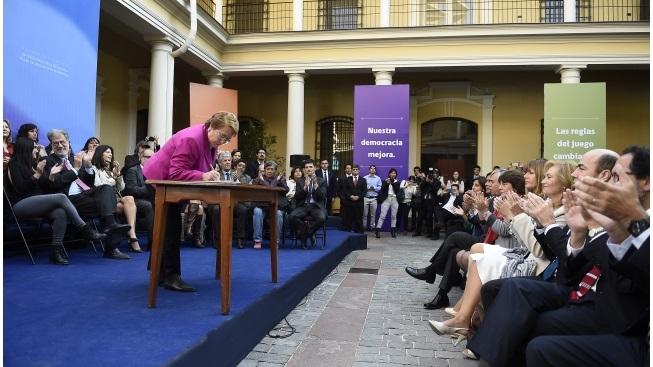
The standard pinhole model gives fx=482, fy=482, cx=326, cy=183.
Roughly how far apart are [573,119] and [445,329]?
1001 centimetres

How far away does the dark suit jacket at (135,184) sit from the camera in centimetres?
569

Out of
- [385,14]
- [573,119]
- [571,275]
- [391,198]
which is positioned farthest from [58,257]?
[573,119]

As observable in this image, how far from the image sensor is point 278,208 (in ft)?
24.2

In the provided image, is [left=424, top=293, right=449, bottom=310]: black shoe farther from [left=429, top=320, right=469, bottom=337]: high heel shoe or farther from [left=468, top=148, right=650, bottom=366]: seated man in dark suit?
[left=468, top=148, right=650, bottom=366]: seated man in dark suit

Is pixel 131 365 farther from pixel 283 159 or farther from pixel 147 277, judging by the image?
pixel 283 159

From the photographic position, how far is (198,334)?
93.4 inches

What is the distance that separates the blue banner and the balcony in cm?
713

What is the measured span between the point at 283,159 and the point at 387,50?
479cm

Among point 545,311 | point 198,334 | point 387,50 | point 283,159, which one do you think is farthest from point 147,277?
point 283,159

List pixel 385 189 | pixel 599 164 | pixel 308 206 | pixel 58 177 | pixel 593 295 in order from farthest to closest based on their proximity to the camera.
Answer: pixel 385 189
pixel 308 206
pixel 58 177
pixel 599 164
pixel 593 295

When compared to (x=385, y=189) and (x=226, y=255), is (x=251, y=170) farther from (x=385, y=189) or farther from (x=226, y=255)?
(x=226, y=255)

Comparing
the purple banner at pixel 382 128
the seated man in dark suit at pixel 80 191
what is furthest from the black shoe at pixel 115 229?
the purple banner at pixel 382 128

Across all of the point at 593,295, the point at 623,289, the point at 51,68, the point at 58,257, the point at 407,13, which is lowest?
the point at 58,257

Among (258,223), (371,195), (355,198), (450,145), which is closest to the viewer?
(258,223)
